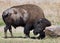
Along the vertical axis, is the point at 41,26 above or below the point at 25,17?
below

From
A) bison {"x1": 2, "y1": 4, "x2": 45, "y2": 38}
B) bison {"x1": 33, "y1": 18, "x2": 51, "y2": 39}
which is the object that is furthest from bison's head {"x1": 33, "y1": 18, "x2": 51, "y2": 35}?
bison {"x1": 2, "y1": 4, "x2": 45, "y2": 38}

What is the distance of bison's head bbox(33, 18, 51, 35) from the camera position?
18.9 meters

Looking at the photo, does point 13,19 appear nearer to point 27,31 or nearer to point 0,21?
point 27,31

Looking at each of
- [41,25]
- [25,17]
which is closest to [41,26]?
[41,25]

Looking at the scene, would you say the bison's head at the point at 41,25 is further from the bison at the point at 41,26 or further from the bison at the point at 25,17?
the bison at the point at 25,17

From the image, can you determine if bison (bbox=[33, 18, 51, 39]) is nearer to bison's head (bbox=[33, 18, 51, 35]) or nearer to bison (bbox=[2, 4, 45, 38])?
bison's head (bbox=[33, 18, 51, 35])

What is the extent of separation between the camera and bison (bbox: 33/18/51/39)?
18875 millimetres

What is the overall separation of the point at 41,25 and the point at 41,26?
0.05 metres

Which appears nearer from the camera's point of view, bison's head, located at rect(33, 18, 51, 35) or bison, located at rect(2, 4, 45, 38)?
bison's head, located at rect(33, 18, 51, 35)

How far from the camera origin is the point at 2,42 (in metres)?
16.2

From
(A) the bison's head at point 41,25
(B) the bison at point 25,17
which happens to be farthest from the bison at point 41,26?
(B) the bison at point 25,17

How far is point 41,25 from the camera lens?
1894cm

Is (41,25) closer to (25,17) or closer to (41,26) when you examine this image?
(41,26)

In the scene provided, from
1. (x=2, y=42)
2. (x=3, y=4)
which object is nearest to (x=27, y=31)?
(x=2, y=42)
